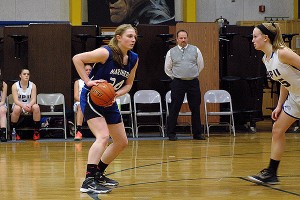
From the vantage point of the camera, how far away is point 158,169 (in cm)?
817

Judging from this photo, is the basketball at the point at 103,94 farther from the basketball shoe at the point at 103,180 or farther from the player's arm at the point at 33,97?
the player's arm at the point at 33,97

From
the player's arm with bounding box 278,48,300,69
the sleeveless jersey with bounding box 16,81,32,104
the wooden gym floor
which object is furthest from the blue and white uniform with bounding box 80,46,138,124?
the sleeveless jersey with bounding box 16,81,32,104

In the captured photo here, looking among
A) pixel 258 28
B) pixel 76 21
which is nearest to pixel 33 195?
pixel 258 28

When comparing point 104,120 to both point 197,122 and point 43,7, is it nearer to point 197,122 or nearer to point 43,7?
point 197,122

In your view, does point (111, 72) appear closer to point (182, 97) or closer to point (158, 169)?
point (158, 169)

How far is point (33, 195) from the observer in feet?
20.3

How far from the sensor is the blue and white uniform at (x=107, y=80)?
6.32 m

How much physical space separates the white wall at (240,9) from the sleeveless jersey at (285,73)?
13.2m

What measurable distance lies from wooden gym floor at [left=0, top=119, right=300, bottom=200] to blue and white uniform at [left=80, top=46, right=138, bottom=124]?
0.77m

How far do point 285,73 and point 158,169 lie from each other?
2468mm

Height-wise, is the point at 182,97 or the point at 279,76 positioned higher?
the point at 279,76

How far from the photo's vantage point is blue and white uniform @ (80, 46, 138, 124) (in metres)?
6.32

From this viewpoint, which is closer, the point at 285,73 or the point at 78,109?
the point at 285,73

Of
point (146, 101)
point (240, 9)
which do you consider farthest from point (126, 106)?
point (240, 9)
